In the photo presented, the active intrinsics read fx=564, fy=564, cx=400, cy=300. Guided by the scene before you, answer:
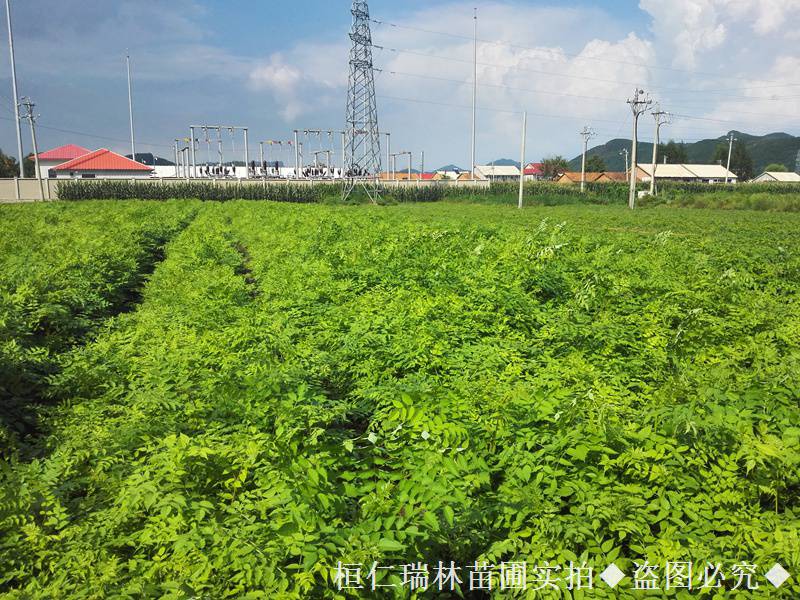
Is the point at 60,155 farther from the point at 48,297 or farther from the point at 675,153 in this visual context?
the point at 675,153

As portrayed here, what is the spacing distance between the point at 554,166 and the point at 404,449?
143977mm

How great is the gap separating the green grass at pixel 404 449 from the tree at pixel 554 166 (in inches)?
5383

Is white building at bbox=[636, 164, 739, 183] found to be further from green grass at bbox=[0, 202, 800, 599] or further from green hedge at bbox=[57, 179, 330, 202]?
green grass at bbox=[0, 202, 800, 599]

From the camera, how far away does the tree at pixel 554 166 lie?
137 metres

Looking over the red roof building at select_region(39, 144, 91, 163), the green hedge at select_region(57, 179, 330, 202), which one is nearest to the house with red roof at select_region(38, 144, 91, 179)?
the red roof building at select_region(39, 144, 91, 163)

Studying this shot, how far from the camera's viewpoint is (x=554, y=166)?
138500 mm

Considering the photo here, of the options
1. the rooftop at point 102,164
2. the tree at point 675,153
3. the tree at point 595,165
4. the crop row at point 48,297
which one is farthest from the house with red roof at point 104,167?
the tree at point 675,153

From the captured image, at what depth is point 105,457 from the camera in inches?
173

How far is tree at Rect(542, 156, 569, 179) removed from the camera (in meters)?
137

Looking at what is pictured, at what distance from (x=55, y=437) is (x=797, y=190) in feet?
291

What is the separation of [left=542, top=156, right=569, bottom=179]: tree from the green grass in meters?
137

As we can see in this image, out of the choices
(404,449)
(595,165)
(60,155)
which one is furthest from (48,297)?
(595,165)

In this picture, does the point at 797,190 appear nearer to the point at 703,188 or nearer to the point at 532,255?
the point at 703,188

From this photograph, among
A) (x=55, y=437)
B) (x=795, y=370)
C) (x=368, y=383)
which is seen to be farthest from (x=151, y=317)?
(x=795, y=370)
